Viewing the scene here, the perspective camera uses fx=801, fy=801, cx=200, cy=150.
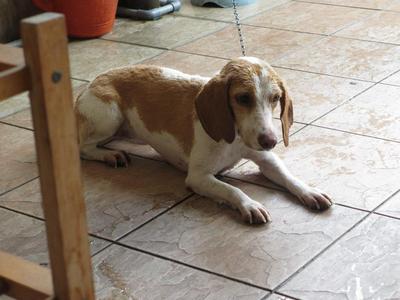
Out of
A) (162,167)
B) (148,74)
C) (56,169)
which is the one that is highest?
(56,169)

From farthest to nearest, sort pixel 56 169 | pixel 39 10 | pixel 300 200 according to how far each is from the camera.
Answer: pixel 39 10 → pixel 300 200 → pixel 56 169

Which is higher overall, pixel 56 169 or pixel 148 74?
pixel 56 169

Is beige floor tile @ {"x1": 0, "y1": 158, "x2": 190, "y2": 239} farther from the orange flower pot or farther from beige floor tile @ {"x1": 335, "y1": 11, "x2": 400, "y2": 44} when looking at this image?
beige floor tile @ {"x1": 335, "y1": 11, "x2": 400, "y2": 44}

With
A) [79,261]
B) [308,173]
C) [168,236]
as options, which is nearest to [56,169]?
[79,261]

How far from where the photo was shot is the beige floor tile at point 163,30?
13.9 ft

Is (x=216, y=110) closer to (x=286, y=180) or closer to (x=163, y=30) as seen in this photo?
(x=286, y=180)

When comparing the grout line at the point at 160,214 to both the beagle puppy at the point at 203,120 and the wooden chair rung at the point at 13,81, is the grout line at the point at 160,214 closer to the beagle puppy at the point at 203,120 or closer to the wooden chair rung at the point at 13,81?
the beagle puppy at the point at 203,120

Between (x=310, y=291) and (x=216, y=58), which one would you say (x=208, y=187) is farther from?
(x=216, y=58)

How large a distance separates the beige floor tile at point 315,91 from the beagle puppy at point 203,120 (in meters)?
0.58

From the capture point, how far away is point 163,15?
15.4 ft

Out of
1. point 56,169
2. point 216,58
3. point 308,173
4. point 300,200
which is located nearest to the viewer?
point 56,169

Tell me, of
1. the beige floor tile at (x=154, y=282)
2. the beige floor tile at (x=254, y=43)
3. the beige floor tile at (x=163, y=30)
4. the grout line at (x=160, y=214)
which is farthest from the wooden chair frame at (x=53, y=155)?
the beige floor tile at (x=163, y=30)

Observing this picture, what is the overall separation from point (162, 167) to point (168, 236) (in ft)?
1.69

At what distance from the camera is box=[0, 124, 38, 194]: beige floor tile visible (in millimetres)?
2771
